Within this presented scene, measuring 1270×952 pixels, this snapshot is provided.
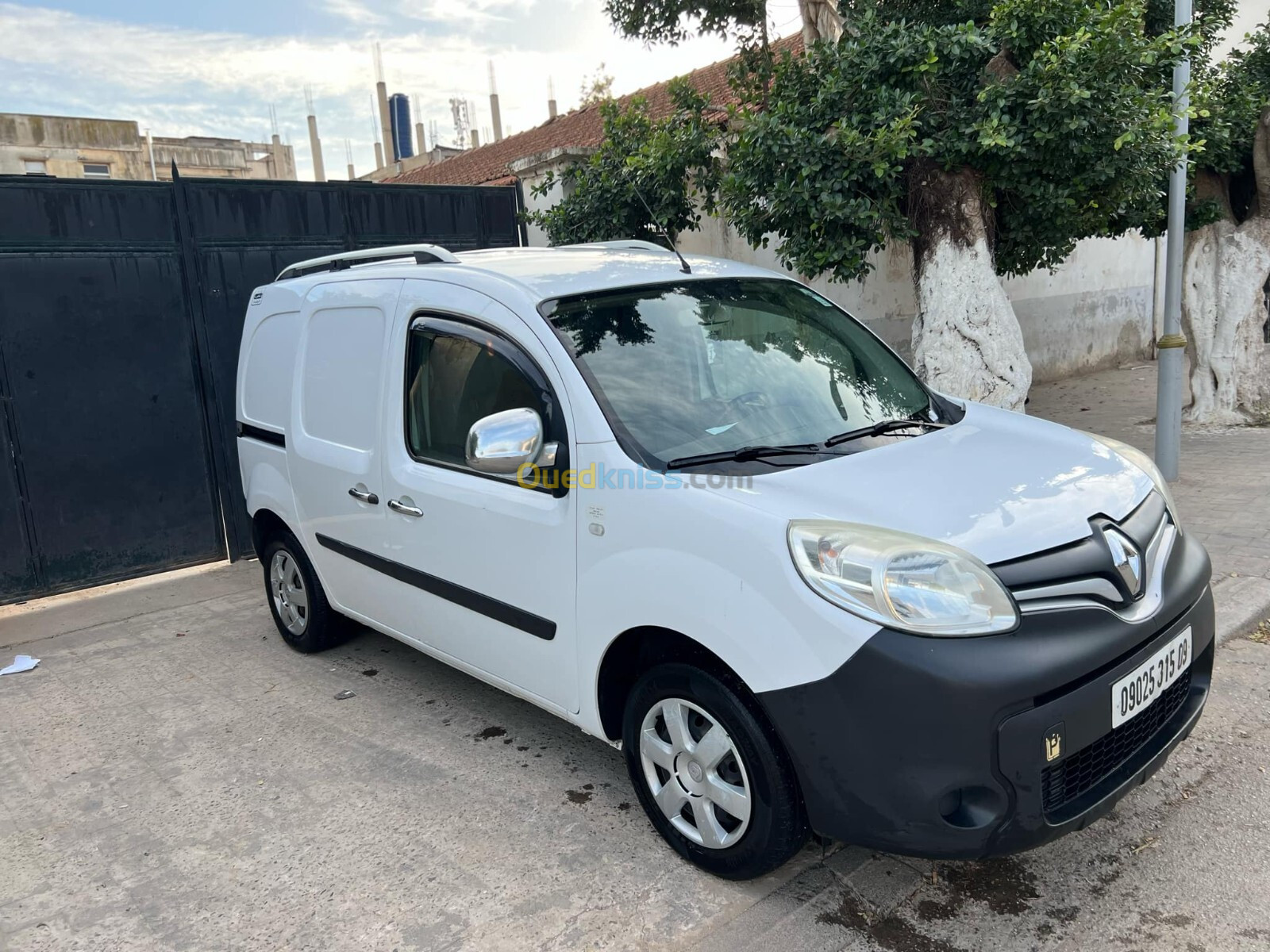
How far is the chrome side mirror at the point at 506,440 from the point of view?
9.67ft

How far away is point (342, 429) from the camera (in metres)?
4.13

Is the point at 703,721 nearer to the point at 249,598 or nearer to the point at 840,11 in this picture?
the point at 249,598

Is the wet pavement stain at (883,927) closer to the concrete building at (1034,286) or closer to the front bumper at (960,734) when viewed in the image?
the front bumper at (960,734)

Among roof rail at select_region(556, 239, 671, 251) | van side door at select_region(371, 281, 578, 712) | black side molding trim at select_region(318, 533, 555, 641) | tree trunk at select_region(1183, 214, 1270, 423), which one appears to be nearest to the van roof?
roof rail at select_region(556, 239, 671, 251)

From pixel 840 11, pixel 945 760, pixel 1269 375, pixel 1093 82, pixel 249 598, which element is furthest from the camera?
pixel 1269 375

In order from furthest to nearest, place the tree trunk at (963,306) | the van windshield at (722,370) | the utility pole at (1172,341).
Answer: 1. the utility pole at (1172,341)
2. the tree trunk at (963,306)
3. the van windshield at (722,370)

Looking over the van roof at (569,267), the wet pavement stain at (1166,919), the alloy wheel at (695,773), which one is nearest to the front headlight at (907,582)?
the alloy wheel at (695,773)

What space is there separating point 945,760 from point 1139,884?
1.00 m

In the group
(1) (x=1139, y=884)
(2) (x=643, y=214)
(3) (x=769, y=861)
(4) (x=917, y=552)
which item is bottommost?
(1) (x=1139, y=884)

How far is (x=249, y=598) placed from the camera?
19.9ft

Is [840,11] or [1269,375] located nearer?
[840,11]

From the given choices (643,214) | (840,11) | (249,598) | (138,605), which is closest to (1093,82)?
(840,11)

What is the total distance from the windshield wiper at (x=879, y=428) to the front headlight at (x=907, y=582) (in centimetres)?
69

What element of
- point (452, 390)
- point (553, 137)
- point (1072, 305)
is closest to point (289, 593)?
point (452, 390)
